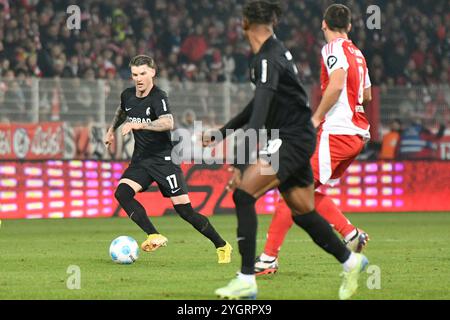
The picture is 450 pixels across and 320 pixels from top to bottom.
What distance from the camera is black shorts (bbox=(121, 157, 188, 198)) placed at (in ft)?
36.4

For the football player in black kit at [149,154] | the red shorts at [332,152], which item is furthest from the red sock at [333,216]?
the football player in black kit at [149,154]

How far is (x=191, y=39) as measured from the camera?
76.0 feet

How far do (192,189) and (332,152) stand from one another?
9.10 metres

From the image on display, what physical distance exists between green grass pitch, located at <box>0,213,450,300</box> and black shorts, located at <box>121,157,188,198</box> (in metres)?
0.71

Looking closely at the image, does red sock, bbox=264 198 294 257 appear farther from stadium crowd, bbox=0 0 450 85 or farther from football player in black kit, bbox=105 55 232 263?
stadium crowd, bbox=0 0 450 85

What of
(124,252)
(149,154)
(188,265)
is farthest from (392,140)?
(124,252)

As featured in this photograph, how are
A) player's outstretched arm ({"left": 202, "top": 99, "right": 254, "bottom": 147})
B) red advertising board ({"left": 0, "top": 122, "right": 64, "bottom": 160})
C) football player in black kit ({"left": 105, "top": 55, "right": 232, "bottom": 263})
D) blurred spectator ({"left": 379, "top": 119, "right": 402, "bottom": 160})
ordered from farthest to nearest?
blurred spectator ({"left": 379, "top": 119, "right": 402, "bottom": 160}) → red advertising board ({"left": 0, "top": 122, "right": 64, "bottom": 160}) → football player in black kit ({"left": 105, "top": 55, "right": 232, "bottom": 263}) → player's outstretched arm ({"left": 202, "top": 99, "right": 254, "bottom": 147})

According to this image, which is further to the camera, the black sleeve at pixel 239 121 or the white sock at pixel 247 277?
the black sleeve at pixel 239 121

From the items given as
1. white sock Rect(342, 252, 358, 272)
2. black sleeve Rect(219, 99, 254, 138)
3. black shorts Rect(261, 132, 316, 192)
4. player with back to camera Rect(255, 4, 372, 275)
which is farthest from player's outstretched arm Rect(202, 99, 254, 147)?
player with back to camera Rect(255, 4, 372, 275)

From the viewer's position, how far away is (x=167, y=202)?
18.5 metres

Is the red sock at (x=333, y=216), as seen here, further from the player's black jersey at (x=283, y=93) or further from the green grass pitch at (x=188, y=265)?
the player's black jersey at (x=283, y=93)

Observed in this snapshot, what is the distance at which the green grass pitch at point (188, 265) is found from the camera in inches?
321
